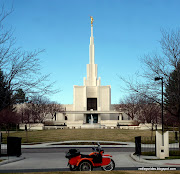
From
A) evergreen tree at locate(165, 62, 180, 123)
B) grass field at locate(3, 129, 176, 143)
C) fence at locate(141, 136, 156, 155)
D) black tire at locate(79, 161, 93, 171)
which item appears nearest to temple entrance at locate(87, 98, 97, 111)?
grass field at locate(3, 129, 176, 143)

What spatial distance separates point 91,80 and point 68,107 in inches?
605

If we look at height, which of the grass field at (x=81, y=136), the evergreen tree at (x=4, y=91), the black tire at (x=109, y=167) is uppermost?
the evergreen tree at (x=4, y=91)

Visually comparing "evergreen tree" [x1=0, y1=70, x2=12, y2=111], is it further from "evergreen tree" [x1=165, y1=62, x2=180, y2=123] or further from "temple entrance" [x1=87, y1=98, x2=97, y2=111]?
"temple entrance" [x1=87, y1=98, x2=97, y2=111]

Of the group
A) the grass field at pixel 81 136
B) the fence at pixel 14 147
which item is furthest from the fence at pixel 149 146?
the fence at pixel 14 147

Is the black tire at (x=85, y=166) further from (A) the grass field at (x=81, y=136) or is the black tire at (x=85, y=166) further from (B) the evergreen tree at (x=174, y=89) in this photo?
(A) the grass field at (x=81, y=136)

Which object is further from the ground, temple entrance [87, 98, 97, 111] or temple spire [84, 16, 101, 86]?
temple spire [84, 16, 101, 86]

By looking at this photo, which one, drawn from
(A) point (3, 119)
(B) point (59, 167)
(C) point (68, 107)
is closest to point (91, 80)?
(C) point (68, 107)

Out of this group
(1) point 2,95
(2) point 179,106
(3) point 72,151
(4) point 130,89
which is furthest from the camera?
(4) point 130,89

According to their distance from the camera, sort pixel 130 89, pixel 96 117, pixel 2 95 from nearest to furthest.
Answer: pixel 2 95 → pixel 130 89 → pixel 96 117

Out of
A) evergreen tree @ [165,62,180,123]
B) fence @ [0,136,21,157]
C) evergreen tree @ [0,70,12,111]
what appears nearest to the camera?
evergreen tree @ [0,70,12,111]

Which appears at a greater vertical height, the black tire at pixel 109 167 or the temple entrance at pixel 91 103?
the temple entrance at pixel 91 103

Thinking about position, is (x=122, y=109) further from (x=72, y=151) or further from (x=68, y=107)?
(x=72, y=151)

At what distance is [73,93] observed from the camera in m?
95.1

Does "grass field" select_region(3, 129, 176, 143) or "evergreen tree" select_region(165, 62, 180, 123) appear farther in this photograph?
"grass field" select_region(3, 129, 176, 143)
